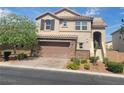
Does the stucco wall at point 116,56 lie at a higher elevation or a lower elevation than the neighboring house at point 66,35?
lower

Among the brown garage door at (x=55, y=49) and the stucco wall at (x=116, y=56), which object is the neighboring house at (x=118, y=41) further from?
the brown garage door at (x=55, y=49)

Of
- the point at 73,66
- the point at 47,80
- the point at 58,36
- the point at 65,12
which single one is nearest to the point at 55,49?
the point at 58,36

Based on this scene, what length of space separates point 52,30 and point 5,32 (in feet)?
30.7

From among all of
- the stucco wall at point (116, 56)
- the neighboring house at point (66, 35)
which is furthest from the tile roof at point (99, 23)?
the stucco wall at point (116, 56)

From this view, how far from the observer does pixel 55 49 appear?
116ft

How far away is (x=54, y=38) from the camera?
1396 inches

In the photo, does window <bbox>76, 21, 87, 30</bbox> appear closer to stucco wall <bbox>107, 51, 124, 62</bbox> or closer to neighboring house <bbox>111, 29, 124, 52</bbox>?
stucco wall <bbox>107, 51, 124, 62</bbox>

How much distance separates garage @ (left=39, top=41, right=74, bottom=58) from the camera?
3503 centimetres

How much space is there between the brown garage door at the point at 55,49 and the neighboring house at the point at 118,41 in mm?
13871

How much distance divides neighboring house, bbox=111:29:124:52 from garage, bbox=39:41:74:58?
13.8 metres

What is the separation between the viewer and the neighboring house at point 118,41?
152ft

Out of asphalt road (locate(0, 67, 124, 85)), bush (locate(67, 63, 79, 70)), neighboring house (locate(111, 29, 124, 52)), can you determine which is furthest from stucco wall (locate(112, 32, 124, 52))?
asphalt road (locate(0, 67, 124, 85))
